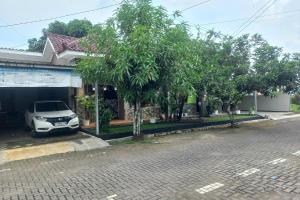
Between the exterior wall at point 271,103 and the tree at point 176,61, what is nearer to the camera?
the tree at point 176,61

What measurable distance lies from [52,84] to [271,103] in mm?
19394

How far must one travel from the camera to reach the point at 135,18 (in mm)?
10094

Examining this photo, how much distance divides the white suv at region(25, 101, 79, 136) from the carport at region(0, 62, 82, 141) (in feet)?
3.78

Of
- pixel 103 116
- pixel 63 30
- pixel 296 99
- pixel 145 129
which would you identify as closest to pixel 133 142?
pixel 145 129

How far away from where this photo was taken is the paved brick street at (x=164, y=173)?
16.7ft

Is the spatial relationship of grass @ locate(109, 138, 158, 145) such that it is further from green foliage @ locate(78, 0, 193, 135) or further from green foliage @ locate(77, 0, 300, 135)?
green foliage @ locate(78, 0, 193, 135)

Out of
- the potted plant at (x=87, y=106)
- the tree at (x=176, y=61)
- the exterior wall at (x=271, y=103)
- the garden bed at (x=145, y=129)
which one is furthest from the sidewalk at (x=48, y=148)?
the exterior wall at (x=271, y=103)

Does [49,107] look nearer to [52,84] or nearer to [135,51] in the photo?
[52,84]

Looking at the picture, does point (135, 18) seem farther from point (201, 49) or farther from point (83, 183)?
point (83, 183)

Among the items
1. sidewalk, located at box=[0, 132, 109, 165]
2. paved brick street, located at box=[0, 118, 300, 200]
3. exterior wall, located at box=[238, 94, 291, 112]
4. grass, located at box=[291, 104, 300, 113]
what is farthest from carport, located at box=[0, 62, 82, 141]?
grass, located at box=[291, 104, 300, 113]

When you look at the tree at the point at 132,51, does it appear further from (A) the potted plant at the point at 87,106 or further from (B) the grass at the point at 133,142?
(A) the potted plant at the point at 87,106

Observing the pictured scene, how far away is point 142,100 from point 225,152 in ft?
12.7

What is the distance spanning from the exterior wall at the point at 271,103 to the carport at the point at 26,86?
1581 centimetres

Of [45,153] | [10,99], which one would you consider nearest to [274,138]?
[45,153]
